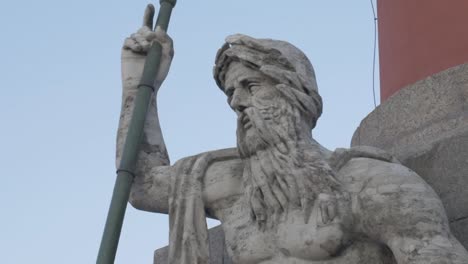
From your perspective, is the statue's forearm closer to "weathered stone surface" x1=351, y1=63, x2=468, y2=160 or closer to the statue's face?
the statue's face

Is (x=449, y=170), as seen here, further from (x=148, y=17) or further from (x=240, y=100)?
(x=148, y=17)

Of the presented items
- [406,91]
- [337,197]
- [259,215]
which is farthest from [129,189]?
[406,91]

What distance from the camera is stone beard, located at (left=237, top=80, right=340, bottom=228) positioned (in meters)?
6.02

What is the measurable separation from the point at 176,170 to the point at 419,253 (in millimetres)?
1590

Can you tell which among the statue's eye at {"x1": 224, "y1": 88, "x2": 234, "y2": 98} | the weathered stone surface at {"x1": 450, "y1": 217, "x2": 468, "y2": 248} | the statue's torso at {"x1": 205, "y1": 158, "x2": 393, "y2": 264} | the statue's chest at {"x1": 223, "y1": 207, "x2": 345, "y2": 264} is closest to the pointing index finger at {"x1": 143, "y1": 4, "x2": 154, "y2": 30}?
the statue's eye at {"x1": 224, "y1": 88, "x2": 234, "y2": 98}

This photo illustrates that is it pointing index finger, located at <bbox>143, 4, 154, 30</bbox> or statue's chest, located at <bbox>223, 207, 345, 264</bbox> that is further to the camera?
pointing index finger, located at <bbox>143, 4, 154, 30</bbox>

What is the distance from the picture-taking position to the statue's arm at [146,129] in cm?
674

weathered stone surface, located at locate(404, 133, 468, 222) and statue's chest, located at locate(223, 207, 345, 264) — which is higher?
weathered stone surface, located at locate(404, 133, 468, 222)

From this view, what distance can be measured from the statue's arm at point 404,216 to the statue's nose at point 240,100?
0.74 metres

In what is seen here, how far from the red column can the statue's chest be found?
1863mm

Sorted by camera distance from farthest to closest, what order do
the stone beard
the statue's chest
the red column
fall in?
the red column, the stone beard, the statue's chest

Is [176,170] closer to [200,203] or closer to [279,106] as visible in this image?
[200,203]

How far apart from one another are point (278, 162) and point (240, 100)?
455 millimetres

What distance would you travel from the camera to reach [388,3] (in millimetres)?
8336
